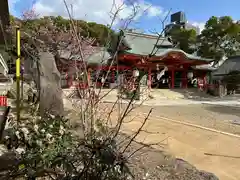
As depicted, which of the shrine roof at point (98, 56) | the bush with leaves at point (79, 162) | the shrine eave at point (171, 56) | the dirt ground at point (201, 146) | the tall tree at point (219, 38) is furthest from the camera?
the tall tree at point (219, 38)

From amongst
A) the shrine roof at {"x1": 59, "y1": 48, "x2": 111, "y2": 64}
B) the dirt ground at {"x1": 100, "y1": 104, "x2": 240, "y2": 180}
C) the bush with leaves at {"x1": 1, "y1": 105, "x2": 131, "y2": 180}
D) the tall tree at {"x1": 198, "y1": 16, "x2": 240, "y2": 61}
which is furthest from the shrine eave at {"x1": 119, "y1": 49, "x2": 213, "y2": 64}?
the bush with leaves at {"x1": 1, "y1": 105, "x2": 131, "y2": 180}

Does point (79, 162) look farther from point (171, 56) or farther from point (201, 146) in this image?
point (171, 56)

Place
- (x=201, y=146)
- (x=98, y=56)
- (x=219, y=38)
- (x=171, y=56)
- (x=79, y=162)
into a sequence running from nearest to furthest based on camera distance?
(x=79, y=162) < (x=201, y=146) < (x=98, y=56) < (x=171, y=56) < (x=219, y=38)

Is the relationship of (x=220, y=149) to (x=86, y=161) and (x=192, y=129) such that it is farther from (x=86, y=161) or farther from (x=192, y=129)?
(x=86, y=161)

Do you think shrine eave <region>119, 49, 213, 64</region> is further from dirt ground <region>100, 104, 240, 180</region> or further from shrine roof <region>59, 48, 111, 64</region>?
dirt ground <region>100, 104, 240, 180</region>

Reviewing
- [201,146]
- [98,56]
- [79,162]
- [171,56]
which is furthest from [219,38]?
[79,162]

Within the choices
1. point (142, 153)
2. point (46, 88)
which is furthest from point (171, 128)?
point (46, 88)

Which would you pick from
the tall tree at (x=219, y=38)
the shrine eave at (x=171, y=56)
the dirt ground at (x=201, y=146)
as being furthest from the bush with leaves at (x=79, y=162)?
the tall tree at (x=219, y=38)

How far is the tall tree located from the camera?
25312 mm

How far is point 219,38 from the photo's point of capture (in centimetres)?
2623

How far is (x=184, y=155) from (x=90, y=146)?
8.66ft

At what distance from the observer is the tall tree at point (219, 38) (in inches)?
997

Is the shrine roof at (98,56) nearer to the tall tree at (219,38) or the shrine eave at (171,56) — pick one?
the shrine eave at (171,56)

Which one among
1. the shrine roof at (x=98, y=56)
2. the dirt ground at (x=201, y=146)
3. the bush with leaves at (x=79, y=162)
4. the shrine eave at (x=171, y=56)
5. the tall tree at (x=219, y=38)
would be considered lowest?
the dirt ground at (x=201, y=146)
